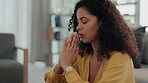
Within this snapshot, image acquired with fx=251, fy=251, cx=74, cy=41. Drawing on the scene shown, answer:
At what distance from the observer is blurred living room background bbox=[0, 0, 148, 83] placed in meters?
4.39

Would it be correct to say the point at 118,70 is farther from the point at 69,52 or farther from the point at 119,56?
the point at 69,52

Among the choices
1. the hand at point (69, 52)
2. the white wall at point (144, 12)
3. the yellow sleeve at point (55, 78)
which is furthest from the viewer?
the white wall at point (144, 12)

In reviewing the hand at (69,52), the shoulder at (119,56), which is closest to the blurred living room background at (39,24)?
the hand at (69,52)

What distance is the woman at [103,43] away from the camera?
108cm

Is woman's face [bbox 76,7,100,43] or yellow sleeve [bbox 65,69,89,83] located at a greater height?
woman's face [bbox 76,7,100,43]

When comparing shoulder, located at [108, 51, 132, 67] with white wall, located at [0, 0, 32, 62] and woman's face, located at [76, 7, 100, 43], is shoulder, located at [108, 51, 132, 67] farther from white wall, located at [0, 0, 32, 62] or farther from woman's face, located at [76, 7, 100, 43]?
white wall, located at [0, 0, 32, 62]

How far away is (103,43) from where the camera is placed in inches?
45.5

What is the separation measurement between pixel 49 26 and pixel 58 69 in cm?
363

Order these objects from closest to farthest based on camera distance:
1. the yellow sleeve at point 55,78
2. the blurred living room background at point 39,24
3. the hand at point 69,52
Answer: the hand at point 69,52
the yellow sleeve at point 55,78
the blurred living room background at point 39,24

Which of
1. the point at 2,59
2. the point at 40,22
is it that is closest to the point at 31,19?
the point at 40,22

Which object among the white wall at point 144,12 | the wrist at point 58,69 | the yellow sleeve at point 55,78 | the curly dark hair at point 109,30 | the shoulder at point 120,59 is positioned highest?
the white wall at point 144,12

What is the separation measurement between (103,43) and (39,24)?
3786 mm

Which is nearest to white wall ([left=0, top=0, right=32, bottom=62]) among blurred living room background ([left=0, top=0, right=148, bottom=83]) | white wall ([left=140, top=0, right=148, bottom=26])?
blurred living room background ([left=0, top=0, right=148, bottom=83])

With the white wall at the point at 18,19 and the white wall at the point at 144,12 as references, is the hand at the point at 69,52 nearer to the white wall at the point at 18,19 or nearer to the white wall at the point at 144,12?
the white wall at the point at 144,12
